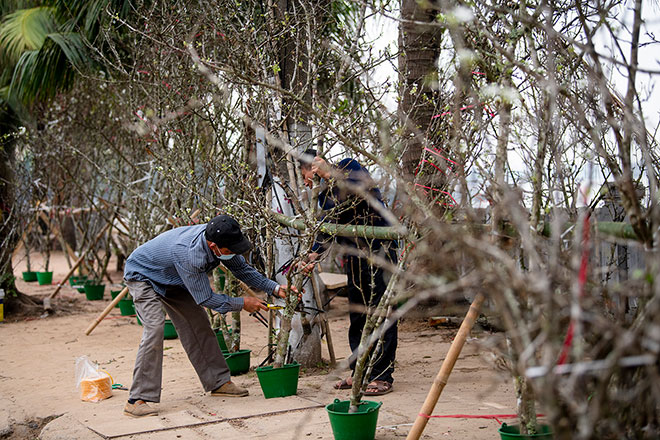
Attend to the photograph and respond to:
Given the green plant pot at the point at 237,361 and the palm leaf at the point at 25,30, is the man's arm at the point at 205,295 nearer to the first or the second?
the green plant pot at the point at 237,361

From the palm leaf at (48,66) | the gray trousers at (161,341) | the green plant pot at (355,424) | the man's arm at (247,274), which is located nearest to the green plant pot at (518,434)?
the green plant pot at (355,424)

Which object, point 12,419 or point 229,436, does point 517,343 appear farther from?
point 12,419

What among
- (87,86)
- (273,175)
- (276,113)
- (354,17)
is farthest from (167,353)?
(87,86)

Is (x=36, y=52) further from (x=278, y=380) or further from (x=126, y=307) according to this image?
(x=278, y=380)

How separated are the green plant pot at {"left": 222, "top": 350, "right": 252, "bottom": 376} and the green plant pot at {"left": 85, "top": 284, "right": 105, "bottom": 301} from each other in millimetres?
7185

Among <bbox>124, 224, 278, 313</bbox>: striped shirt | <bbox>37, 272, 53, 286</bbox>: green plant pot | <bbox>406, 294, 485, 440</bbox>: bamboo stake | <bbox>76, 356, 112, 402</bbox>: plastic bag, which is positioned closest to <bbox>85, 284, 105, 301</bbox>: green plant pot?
<bbox>37, 272, 53, 286</bbox>: green plant pot

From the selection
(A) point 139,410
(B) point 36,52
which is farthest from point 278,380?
(B) point 36,52

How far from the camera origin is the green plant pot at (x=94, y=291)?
1238cm

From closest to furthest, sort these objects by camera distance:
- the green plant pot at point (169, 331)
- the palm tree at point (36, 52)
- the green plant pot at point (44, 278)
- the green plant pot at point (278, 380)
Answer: the green plant pot at point (278, 380)
the green plant pot at point (169, 331)
the palm tree at point (36, 52)
the green plant pot at point (44, 278)

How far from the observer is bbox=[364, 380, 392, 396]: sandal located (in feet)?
16.5

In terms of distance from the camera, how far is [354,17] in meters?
10.1

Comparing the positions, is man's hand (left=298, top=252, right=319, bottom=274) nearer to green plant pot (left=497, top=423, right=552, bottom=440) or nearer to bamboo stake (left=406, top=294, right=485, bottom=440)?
bamboo stake (left=406, top=294, right=485, bottom=440)

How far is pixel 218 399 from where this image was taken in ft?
17.1

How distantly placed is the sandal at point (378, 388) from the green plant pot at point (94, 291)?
864cm
